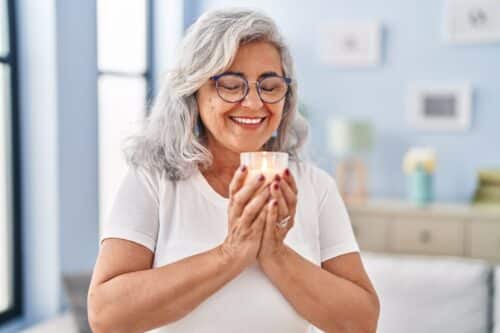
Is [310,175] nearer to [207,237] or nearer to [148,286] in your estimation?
[207,237]

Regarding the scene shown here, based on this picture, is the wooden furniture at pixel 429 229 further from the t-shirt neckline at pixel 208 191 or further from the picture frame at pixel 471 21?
the t-shirt neckline at pixel 208 191

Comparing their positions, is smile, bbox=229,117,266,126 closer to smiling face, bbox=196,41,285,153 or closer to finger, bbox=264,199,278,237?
smiling face, bbox=196,41,285,153

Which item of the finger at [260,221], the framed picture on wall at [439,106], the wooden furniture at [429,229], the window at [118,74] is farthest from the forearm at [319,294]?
the framed picture on wall at [439,106]

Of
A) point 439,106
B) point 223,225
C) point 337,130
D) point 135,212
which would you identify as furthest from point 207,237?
point 439,106

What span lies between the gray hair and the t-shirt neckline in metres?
0.02

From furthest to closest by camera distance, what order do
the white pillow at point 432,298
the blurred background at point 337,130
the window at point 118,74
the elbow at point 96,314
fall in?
1. the window at point 118,74
2. the blurred background at point 337,130
3. the white pillow at point 432,298
4. the elbow at point 96,314

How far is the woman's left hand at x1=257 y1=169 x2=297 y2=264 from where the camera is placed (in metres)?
1.14

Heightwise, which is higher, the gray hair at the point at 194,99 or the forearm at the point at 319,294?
the gray hair at the point at 194,99

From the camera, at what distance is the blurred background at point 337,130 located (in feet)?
9.25

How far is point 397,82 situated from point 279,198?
3241 millimetres

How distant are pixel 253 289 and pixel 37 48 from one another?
1.95m

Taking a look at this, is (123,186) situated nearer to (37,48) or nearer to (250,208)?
(250,208)

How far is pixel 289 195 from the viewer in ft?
3.79

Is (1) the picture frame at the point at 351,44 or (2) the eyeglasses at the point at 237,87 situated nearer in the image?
(2) the eyeglasses at the point at 237,87
